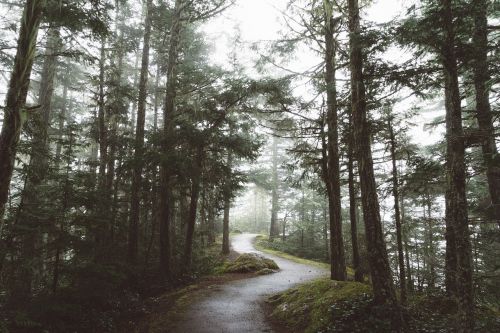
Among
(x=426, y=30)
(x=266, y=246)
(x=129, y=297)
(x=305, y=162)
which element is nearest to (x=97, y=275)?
(x=129, y=297)

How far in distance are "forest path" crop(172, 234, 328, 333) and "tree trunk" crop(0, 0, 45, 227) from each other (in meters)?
5.28

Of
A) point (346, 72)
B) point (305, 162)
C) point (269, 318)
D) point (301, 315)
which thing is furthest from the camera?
point (305, 162)

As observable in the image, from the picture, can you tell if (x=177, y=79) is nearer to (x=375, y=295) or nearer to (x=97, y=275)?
(x=97, y=275)

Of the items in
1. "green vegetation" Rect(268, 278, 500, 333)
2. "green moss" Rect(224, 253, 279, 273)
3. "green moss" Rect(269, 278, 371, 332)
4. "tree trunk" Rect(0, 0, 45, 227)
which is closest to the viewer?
"tree trunk" Rect(0, 0, 45, 227)

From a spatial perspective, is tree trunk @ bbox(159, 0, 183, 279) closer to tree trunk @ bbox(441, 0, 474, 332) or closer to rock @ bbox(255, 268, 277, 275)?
rock @ bbox(255, 268, 277, 275)

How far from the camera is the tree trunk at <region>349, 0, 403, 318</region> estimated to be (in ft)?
20.2

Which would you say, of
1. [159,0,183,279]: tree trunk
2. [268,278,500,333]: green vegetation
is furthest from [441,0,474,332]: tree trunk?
[159,0,183,279]: tree trunk

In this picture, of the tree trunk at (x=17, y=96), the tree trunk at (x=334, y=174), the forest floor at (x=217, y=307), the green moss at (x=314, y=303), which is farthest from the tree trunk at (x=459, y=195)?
the tree trunk at (x=17, y=96)

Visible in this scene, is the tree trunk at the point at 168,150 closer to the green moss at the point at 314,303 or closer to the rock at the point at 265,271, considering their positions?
the rock at the point at 265,271

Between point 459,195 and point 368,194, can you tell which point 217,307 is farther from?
point 459,195

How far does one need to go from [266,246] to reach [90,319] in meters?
20.1

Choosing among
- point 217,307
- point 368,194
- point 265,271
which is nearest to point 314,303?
point 217,307

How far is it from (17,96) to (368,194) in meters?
6.25

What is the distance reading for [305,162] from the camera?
12.2 metres
